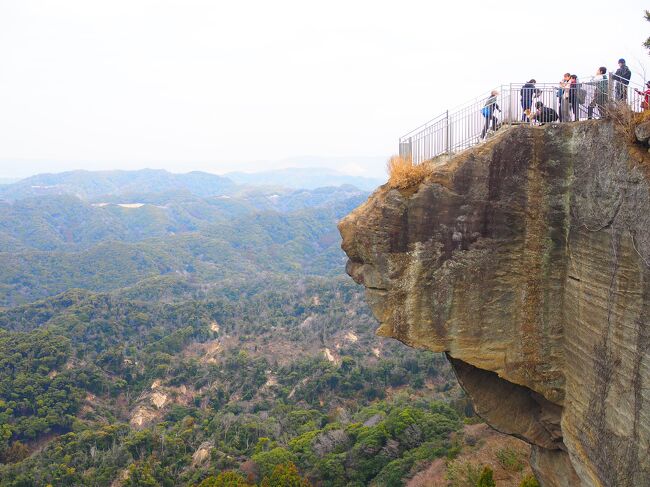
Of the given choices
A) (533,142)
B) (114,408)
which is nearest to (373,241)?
(533,142)

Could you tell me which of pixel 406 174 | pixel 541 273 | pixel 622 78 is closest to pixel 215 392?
pixel 406 174

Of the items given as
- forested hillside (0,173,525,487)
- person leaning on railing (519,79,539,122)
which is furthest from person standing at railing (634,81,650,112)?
forested hillside (0,173,525,487)

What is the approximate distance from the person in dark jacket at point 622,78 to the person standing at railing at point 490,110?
6.56 feet

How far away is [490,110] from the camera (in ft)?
32.7

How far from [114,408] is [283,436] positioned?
21408 mm

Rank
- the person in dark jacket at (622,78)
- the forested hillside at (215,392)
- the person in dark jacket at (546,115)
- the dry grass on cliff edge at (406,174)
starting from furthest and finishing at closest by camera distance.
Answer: the forested hillside at (215,392)
the dry grass on cliff edge at (406,174)
the person in dark jacket at (546,115)
the person in dark jacket at (622,78)

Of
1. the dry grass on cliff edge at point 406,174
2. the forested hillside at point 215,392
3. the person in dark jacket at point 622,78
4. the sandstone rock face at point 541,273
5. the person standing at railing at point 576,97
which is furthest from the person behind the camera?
the forested hillside at point 215,392

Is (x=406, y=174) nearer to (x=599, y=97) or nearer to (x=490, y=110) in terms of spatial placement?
(x=490, y=110)

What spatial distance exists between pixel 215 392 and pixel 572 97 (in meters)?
49.9

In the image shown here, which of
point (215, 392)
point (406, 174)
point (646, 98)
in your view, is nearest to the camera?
point (646, 98)

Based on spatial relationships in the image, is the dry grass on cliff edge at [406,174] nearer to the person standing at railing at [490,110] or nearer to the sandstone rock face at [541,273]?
the sandstone rock face at [541,273]

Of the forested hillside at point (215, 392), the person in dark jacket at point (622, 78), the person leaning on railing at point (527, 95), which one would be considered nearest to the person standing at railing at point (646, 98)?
the person in dark jacket at point (622, 78)

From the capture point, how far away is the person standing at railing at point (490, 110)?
991 cm

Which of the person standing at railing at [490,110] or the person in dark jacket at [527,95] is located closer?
the person in dark jacket at [527,95]
